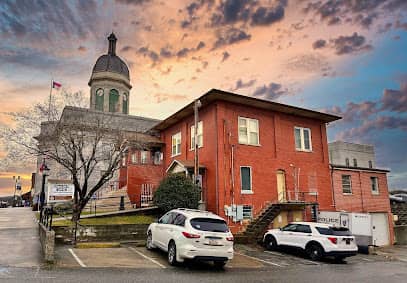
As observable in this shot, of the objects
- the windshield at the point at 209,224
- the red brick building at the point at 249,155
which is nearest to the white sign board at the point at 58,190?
the red brick building at the point at 249,155

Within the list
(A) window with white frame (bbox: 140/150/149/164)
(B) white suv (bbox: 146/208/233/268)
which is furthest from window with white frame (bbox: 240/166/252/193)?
(A) window with white frame (bbox: 140/150/149/164)

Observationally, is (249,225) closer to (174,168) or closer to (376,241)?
(174,168)

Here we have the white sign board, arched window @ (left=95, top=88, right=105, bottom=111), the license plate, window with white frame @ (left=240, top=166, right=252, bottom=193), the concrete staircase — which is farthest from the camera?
arched window @ (left=95, top=88, right=105, bottom=111)

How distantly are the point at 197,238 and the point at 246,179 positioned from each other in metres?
11.3

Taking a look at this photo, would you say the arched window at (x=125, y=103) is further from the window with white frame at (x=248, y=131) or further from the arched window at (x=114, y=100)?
the window with white frame at (x=248, y=131)

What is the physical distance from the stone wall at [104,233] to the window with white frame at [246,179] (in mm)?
7057

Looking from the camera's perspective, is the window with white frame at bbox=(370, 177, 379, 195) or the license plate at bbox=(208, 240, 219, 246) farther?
the window with white frame at bbox=(370, 177, 379, 195)

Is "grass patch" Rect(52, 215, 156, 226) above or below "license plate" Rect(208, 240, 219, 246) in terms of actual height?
above

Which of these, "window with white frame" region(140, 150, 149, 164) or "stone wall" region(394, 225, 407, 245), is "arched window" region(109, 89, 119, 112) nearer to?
"window with white frame" region(140, 150, 149, 164)

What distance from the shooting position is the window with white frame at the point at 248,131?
73.5 ft

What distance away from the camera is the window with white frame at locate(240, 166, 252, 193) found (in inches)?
842

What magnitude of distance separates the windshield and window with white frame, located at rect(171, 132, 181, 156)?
1475cm

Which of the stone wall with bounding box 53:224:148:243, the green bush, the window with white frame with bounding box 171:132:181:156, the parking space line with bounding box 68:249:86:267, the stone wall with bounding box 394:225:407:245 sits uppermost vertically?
the window with white frame with bounding box 171:132:181:156

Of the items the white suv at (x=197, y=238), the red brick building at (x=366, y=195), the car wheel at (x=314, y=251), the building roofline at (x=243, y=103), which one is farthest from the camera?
the red brick building at (x=366, y=195)
